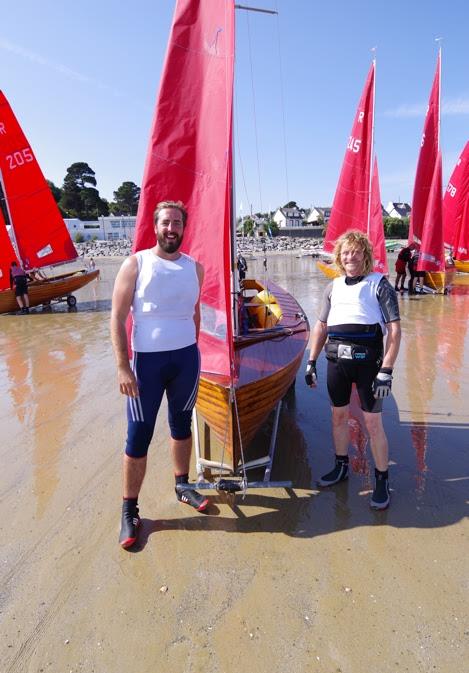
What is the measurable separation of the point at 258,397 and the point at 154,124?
2066mm

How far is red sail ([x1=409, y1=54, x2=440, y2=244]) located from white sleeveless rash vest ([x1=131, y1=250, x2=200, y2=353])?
13.3 meters

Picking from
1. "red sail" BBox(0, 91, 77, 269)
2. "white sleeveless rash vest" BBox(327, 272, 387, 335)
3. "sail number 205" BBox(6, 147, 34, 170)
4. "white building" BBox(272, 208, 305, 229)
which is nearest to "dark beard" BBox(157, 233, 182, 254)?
"white sleeveless rash vest" BBox(327, 272, 387, 335)

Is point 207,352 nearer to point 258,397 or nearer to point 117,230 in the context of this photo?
point 258,397

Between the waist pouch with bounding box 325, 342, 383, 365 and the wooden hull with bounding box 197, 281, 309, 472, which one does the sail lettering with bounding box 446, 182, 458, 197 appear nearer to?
the wooden hull with bounding box 197, 281, 309, 472

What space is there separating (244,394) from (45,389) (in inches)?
137

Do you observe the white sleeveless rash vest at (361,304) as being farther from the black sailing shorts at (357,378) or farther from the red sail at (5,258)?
the red sail at (5,258)

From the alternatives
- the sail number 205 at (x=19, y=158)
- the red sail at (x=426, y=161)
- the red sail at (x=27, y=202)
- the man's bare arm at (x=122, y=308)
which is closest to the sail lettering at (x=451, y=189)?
the red sail at (x=426, y=161)

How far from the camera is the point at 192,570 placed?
216cm

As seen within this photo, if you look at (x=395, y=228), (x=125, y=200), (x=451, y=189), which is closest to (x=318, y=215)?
(x=395, y=228)

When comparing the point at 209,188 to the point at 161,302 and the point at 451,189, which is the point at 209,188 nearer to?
the point at 161,302

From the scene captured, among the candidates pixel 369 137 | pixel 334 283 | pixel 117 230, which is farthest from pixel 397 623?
pixel 117 230

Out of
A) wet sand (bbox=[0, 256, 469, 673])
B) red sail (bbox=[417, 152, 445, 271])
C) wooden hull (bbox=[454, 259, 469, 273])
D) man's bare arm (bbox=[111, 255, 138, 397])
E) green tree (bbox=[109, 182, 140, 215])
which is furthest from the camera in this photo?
green tree (bbox=[109, 182, 140, 215])

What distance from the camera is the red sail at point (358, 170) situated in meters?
10.5

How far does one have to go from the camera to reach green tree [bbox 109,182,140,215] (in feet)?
243
